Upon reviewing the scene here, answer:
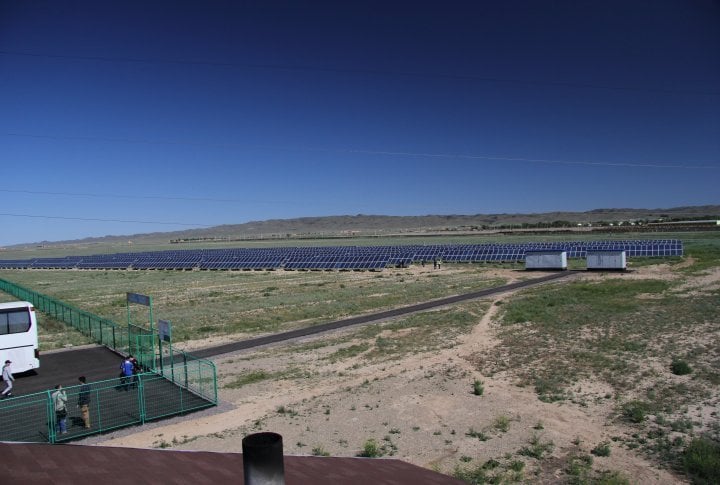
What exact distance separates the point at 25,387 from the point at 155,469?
1497 centimetres

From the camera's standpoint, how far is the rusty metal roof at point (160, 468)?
6.97 metres

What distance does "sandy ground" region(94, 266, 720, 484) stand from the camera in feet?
41.9

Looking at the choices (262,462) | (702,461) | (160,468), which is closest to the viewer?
(262,462)

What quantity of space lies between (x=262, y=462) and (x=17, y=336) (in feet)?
63.7

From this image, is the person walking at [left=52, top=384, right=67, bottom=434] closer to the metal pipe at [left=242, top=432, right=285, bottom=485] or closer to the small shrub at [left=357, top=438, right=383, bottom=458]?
the small shrub at [left=357, top=438, right=383, bottom=458]

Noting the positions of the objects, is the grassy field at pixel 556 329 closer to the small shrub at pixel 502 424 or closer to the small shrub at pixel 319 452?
the small shrub at pixel 502 424

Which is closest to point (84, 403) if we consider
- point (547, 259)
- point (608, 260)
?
point (608, 260)

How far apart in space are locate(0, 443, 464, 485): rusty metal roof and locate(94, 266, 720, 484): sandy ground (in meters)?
3.76

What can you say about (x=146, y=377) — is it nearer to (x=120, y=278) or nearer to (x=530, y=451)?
(x=530, y=451)

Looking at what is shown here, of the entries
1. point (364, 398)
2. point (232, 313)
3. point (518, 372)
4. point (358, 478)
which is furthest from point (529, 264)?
point (358, 478)

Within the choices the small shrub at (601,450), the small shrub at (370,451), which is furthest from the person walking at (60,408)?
the small shrub at (601,450)

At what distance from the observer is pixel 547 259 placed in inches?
→ 2267

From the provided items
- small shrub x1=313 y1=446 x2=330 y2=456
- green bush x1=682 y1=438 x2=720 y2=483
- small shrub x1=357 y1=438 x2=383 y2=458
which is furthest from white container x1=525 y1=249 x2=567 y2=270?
small shrub x1=313 y1=446 x2=330 y2=456

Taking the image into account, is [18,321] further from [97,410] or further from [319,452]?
[319,452]
